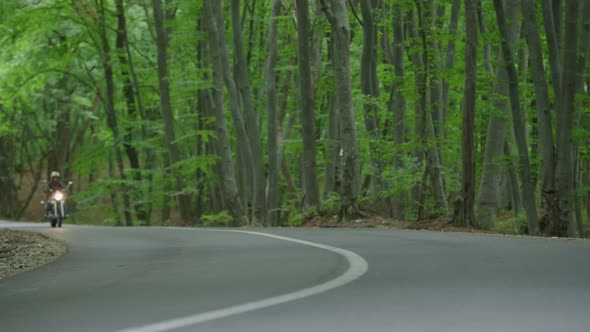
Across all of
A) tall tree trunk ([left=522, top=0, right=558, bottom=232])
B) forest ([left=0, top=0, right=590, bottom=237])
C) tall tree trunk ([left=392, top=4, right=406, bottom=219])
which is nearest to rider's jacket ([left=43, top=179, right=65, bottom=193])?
forest ([left=0, top=0, right=590, bottom=237])

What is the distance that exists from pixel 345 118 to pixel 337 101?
3.54 meters

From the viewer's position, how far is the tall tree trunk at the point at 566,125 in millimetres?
15812

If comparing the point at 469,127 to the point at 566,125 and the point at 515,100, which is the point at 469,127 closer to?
the point at 515,100

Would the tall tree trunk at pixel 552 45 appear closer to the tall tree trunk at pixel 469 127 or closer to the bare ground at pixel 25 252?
the tall tree trunk at pixel 469 127

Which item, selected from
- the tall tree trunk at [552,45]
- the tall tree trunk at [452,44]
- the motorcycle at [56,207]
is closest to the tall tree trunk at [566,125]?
the tall tree trunk at [552,45]

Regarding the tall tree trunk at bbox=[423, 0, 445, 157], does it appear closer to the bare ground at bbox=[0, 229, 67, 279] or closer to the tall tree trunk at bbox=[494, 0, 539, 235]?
the tall tree trunk at bbox=[494, 0, 539, 235]

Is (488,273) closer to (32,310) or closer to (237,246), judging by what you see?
(32,310)

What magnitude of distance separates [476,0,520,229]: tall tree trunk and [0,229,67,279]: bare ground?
33.1 feet

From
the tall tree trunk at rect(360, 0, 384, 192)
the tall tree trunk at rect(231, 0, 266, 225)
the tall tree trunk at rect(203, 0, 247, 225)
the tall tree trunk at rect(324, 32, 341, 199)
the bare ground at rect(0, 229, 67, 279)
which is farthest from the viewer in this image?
the tall tree trunk at rect(324, 32, 341, 199)

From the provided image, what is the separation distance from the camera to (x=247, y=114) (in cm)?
2573

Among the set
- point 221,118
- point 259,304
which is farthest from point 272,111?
point 259,304

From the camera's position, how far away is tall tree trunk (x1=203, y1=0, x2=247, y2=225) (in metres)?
26.4

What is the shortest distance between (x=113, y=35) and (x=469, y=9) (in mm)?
26918

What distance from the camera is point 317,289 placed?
6895 mm
